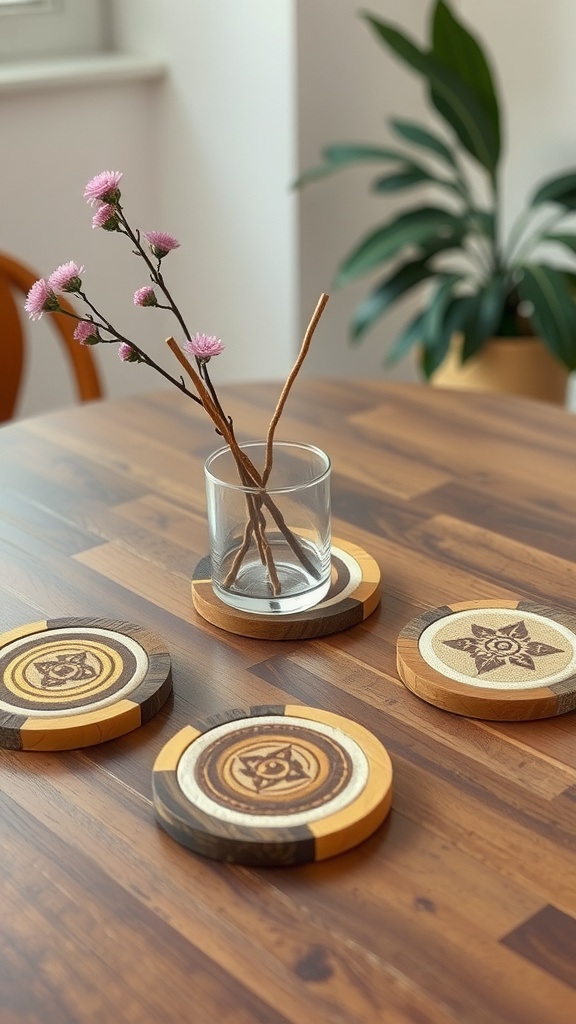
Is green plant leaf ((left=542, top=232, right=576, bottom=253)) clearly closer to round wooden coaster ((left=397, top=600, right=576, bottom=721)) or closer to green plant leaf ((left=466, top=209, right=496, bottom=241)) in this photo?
green plant leaf ((left=466, top=209, right=496, bottom=241))

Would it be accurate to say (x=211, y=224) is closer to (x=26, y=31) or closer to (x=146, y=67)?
(x=146, y=67)

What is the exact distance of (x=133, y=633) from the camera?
1125mm

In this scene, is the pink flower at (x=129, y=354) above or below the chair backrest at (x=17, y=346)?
above

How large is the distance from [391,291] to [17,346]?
3.10ft

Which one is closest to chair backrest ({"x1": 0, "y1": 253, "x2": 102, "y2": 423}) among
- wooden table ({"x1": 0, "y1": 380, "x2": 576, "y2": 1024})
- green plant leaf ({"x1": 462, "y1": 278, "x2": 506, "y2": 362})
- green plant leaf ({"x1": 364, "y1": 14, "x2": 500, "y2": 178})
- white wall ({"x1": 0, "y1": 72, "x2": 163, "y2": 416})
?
wooden table ({"x1": 0, "y1": 380, "x2": 576, "y2": 1024})

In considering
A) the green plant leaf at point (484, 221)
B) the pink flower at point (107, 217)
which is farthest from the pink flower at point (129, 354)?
the green plant leaf at point (484, 221)

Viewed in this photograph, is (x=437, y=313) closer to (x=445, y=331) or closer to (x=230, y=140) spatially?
(x=445, y=331)

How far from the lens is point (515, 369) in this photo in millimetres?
2770

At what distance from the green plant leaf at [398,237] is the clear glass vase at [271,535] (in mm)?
1528

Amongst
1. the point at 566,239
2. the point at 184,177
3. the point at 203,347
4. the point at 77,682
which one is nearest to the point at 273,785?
the point at 77,682

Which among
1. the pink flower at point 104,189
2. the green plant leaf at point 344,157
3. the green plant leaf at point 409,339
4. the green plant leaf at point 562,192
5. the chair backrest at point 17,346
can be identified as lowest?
the green plant leaf at point 409,339

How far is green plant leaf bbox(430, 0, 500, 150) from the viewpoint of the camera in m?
2.62

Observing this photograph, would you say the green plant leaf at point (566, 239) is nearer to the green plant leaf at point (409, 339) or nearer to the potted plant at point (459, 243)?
the potted plant at point (459, 243)

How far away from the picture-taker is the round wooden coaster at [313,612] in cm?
114
